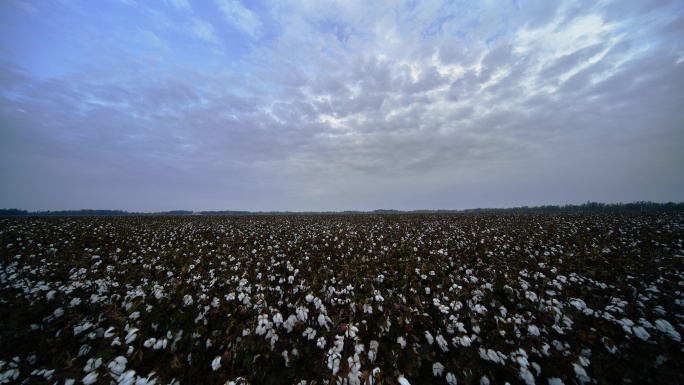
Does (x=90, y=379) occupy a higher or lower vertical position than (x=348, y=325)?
higher

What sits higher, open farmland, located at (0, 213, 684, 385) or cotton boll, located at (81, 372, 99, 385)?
cotton boll, located at (81, 372, 99, 385)

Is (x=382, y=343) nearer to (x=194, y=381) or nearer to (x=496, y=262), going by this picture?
(x=194, y=381)

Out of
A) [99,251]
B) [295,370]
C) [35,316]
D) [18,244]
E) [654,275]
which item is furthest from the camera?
[18,244]

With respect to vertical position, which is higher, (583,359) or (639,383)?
(583,359)

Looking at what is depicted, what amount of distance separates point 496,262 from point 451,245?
3.54 metres

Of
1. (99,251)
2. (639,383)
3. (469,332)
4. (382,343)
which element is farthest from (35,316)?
(639,383)

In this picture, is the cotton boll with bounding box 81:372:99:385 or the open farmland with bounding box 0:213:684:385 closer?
the cotton boll with bounding box 81:372:99:385

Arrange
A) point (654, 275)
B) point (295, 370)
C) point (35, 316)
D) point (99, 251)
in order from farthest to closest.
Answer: point (99, 251) < point (654, 275) < point (35, 316) < point (295, 370)

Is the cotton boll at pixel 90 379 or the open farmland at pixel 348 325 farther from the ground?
the cotton boll at pixel 90 379

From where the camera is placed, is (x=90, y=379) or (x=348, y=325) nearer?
(x=90, y=379)

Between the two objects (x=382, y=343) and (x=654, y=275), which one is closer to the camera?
(x=382, y=343)

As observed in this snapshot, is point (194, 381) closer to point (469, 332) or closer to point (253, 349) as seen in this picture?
point (253, 349)

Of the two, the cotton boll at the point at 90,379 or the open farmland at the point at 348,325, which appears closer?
the cotton boll at the point at 90,379

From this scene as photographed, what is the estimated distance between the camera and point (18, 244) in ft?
52.0
